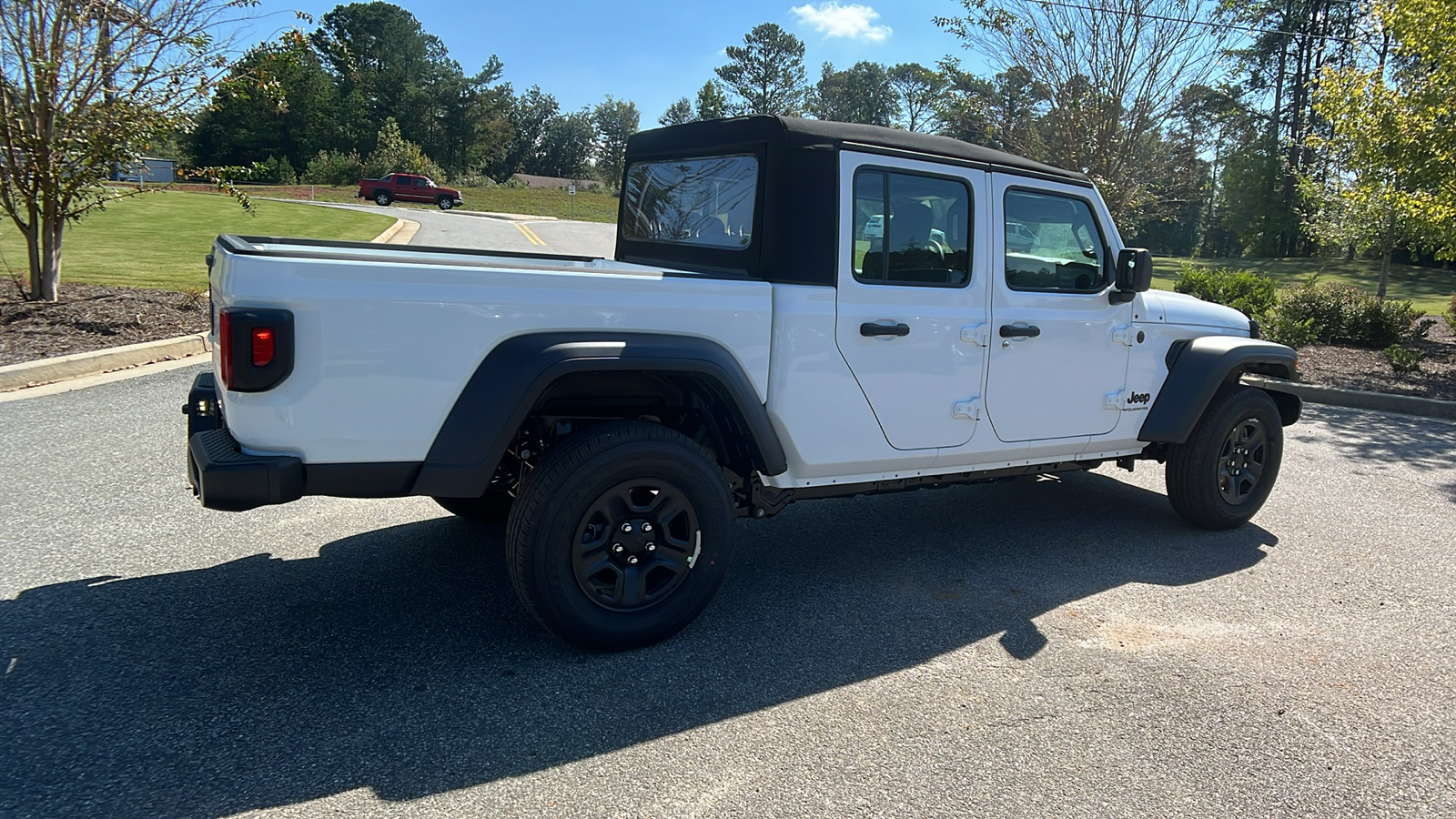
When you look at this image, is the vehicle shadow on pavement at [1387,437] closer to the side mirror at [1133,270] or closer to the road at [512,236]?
the side mirror at [1133,270]

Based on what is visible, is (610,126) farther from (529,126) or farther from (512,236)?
(512,236)

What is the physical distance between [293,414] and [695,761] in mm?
1653

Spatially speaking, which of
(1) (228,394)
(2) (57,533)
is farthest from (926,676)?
(2) (57,533)

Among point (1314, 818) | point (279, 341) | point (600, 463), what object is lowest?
point (1314, 818)

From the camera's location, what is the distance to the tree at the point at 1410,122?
398 inches

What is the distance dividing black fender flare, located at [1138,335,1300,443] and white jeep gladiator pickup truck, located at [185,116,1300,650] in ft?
0.05

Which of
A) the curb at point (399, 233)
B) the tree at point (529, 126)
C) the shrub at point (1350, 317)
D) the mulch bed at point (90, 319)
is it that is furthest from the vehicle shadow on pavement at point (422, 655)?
the tree at point (529, 126)

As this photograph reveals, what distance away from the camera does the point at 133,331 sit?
29.9 feet

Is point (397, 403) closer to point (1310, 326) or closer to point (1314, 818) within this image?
point (1314, 818)

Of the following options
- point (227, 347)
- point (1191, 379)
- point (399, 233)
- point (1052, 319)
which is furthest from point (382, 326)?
point (399, 233)

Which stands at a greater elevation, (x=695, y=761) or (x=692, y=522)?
(x=692, y=522)

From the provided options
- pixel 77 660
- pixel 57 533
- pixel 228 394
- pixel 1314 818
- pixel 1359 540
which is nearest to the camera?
pixel 1314 818

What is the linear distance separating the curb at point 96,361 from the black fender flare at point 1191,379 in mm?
6512

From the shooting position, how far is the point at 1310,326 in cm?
1245
